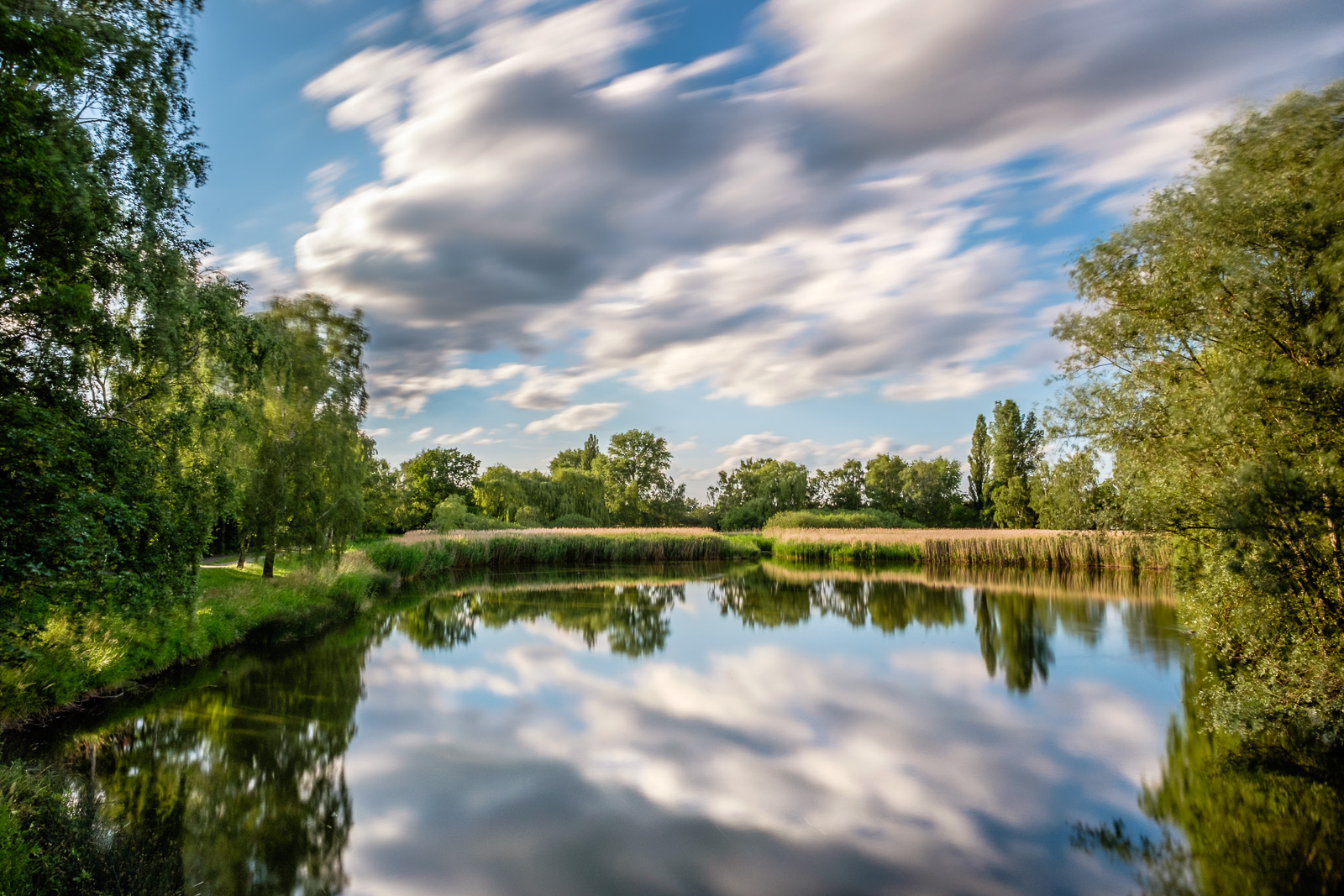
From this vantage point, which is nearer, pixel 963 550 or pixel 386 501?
pixel 963 550

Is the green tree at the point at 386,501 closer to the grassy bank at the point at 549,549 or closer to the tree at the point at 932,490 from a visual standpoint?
the grassy bank at the point at 549,549

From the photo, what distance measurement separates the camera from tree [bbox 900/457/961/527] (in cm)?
7119

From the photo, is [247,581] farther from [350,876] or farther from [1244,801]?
[1244,801]

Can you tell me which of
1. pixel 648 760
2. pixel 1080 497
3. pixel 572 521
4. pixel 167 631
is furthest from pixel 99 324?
pixel 572 521

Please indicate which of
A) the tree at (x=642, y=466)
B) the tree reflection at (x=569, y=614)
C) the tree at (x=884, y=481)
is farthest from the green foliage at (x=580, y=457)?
the tree reflection at (x=569, y=614)

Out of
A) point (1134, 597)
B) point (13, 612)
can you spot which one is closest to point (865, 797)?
point (13, 612)

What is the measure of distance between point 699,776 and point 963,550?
104 feet

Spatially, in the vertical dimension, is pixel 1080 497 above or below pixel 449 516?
above

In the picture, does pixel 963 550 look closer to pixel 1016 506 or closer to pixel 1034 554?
pixel 1034 554

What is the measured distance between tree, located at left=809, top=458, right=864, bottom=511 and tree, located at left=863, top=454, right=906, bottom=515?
952 millimetres

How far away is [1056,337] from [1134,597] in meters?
16.7

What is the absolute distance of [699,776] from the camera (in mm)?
8648

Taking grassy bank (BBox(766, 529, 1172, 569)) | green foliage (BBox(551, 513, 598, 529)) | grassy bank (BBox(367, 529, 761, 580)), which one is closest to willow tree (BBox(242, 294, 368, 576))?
grassy bank (BBox(367, 529, 761, 580))

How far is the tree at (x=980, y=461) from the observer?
66.8m
